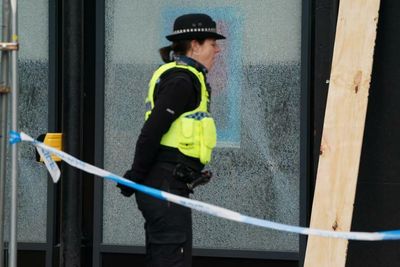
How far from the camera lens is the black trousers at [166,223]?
4.73 m

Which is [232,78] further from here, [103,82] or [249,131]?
[103,82]

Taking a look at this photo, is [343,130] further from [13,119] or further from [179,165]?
[13,119]

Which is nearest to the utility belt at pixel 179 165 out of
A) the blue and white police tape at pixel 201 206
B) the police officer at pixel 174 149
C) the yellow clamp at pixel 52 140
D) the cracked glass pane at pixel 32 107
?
the police officer at pixel 174 149

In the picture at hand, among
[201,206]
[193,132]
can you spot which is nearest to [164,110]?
[193,132]

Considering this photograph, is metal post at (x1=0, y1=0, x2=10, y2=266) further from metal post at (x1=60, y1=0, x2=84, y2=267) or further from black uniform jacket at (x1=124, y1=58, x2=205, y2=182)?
metal post at (x1=60, y1=0, x2=84, y2=267)

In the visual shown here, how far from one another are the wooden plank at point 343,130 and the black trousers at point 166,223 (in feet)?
2.84

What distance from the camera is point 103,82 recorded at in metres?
6.49

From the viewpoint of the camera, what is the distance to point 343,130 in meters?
5.19

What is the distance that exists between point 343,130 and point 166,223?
120cm

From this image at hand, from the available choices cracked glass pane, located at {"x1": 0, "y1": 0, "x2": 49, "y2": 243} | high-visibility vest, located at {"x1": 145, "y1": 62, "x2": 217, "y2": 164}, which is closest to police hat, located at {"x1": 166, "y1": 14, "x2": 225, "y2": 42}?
high-visibility vest, located at {"x1": 145, "y1": 62, "x2": 217, "y2": 164}

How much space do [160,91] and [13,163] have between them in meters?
0.87

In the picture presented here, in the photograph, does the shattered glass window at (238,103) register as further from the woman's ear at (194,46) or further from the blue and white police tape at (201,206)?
the blue and white police tape at (201,206)

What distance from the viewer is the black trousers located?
4730mm

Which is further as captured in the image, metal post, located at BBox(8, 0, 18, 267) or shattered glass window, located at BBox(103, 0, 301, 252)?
shattered glass window, located at BBox(103, 0, 301, 252)
